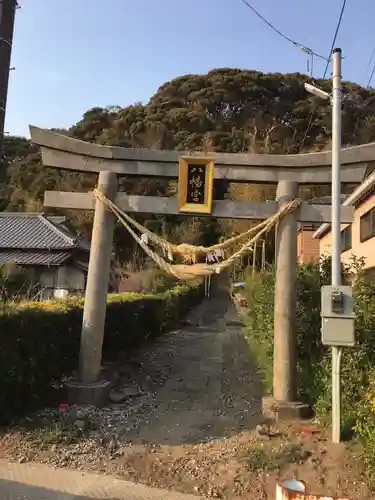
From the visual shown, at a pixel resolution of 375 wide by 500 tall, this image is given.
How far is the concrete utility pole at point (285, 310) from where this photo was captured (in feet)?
22.0

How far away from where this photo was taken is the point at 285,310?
687 centimetres

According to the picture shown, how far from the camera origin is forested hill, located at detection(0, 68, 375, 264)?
3600 centimetres

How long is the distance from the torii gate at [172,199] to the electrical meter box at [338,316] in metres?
1.51

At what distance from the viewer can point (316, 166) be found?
7414 millimetres

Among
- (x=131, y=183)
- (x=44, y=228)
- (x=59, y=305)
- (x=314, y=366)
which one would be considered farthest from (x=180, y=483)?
(x=131, y=183)

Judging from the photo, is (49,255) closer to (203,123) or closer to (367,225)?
(367,225)

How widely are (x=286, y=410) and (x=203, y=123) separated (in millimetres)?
38976

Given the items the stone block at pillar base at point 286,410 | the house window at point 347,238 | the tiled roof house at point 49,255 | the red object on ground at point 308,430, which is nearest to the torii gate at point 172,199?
the stone block at pillar base at point 286,410

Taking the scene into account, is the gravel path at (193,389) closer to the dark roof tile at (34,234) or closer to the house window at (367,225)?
the house window at (367,225)

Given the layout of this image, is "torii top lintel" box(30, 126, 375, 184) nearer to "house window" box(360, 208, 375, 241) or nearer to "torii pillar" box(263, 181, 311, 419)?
"torii pillar" box(263, 181, 311, 419)

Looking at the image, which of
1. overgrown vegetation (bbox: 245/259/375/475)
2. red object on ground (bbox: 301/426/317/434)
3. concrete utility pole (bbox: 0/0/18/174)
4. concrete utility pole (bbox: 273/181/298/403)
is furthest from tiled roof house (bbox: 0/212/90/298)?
concrete utility pole (bbox: 0/0/18/174)

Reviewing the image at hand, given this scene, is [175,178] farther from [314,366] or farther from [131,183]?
[131,183]

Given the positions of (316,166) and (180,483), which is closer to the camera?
(180,483)

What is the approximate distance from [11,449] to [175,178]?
187 inches
